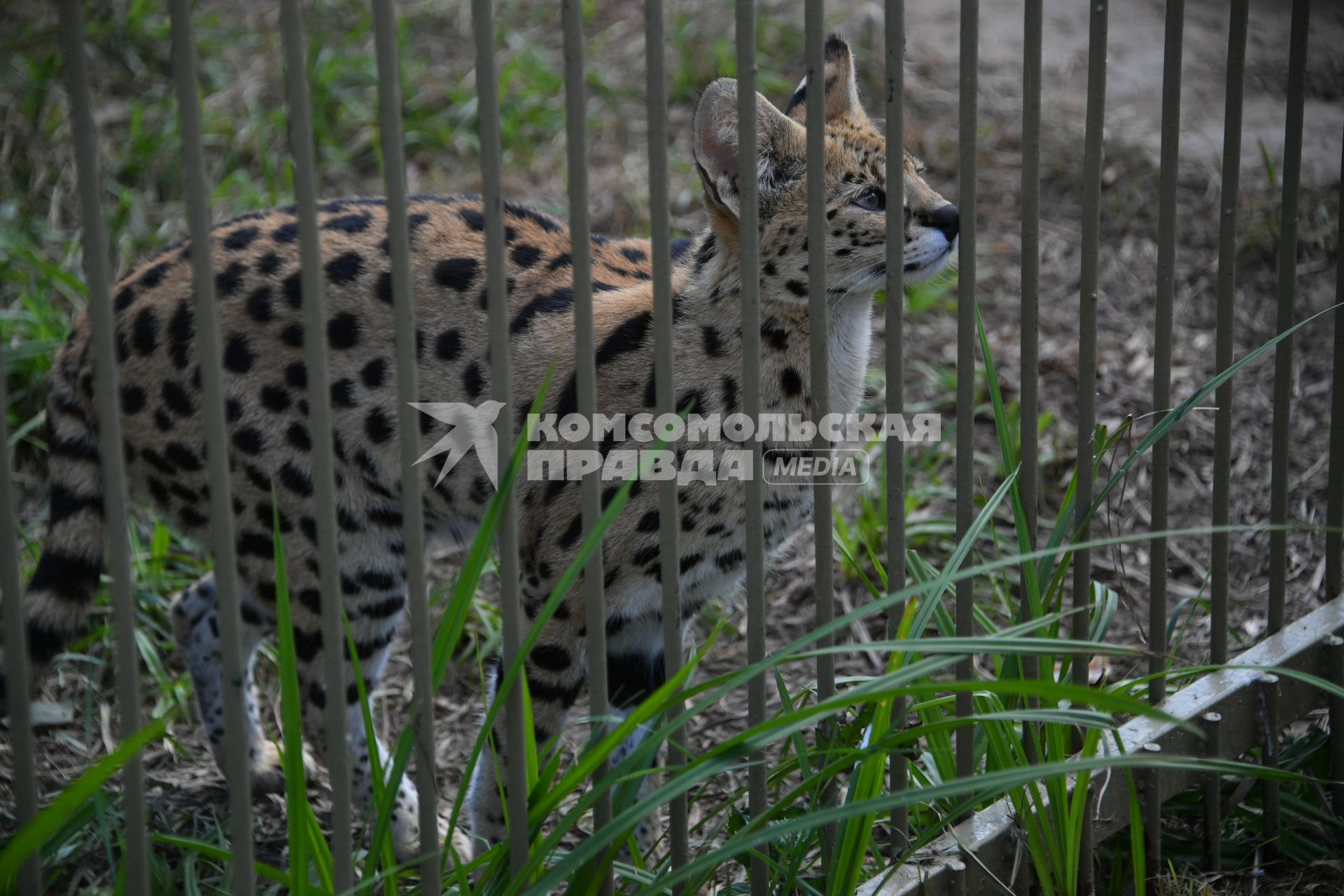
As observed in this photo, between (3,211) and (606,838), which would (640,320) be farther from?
(3,211)

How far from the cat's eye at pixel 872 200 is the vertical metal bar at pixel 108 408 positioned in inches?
79.2

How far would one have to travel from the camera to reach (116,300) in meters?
3.66

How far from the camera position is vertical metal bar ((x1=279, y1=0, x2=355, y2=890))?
1.85 metres

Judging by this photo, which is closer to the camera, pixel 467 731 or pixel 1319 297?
pixel 467 731

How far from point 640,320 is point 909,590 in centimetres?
154

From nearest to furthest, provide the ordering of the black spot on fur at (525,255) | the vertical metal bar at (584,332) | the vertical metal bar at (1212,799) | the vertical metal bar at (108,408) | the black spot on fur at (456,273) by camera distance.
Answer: the vertical metal bar at (108,408)
the vertical metal bar at (584,332)
the vertical metal bar at (1212,799)
the black spot on fur at (456,273)
the black spot on fur at (525,255)

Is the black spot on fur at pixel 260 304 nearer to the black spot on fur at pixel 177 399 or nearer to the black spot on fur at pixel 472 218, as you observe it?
the black spot on fur at pixel 177 399

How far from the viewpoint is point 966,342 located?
255cm

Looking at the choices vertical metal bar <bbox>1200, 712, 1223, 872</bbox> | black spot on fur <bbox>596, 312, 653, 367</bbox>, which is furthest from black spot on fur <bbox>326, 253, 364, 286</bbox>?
vertical metal bar <bbox>1200, 712, 1223, 872</bbox>

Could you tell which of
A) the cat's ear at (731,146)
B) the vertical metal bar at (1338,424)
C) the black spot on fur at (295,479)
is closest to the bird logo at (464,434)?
the black spot on fur at (295,479)

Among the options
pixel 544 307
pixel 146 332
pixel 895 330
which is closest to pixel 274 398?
pixel 146 332

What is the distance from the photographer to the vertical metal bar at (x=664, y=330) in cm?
206

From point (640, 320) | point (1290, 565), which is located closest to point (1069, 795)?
point (640, 320)

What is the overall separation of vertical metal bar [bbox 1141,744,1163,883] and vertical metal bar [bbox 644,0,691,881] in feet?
3.80
